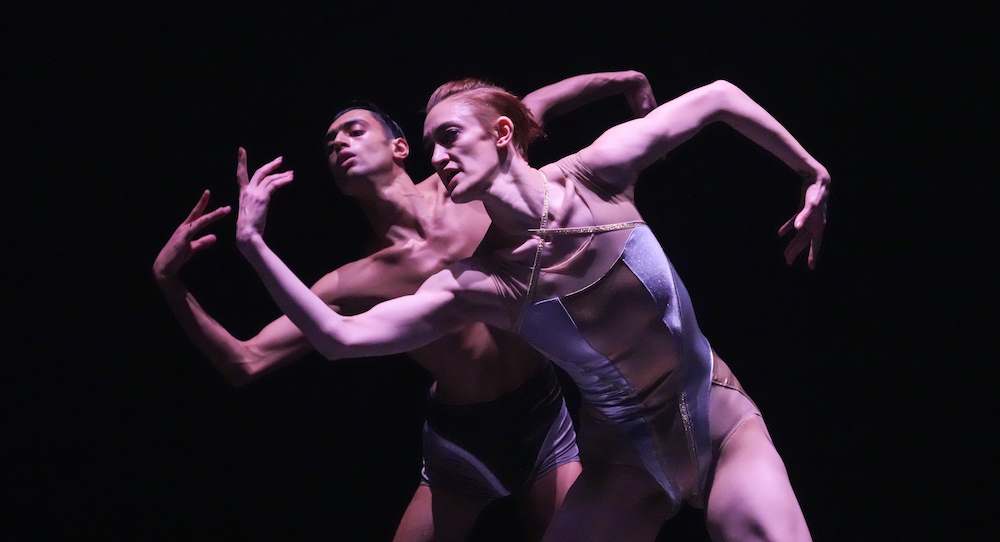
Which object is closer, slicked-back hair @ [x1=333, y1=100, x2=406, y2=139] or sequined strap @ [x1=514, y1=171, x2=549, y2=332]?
sequined strap @ [x1=514, y1=171, x2=549, y2=332]

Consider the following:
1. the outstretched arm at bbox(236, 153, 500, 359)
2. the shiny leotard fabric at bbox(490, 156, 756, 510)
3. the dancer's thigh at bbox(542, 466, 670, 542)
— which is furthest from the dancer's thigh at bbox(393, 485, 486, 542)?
the outstretched arm at bbox(236, 153, 500, 359)

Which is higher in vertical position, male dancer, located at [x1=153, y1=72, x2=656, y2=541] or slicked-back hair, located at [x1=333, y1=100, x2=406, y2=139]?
slicked-back hair, located at [x1=333, y1=100, x2=406, y2=139]

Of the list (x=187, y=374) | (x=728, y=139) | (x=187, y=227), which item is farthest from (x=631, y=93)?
(x=187, y=374)

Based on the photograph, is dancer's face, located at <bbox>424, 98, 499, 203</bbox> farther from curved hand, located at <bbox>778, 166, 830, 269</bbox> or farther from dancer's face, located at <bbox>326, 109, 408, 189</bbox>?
curved hand, located at <bbox>778, 166, 830, 269</bbox>

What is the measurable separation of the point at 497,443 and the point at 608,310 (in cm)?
68

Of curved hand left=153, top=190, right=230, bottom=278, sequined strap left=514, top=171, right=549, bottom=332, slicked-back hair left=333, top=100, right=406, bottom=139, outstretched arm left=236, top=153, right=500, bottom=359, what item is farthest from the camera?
Answer: slicked-back hair left=333, top=100, right=406, bottom=139

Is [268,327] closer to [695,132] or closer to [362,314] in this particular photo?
[362,314]

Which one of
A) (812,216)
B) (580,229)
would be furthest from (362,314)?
(812,216)

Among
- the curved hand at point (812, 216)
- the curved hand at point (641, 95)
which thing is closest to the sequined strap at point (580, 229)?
the curved hand at point (812, 216)

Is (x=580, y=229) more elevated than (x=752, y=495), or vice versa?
(x=580, y=229)

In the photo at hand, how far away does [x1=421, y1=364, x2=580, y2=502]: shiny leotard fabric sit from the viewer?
2.50 meters

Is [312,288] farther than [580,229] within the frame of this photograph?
Yes

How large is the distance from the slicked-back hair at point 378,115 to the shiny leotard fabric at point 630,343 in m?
0.69

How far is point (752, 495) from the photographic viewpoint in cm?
191
